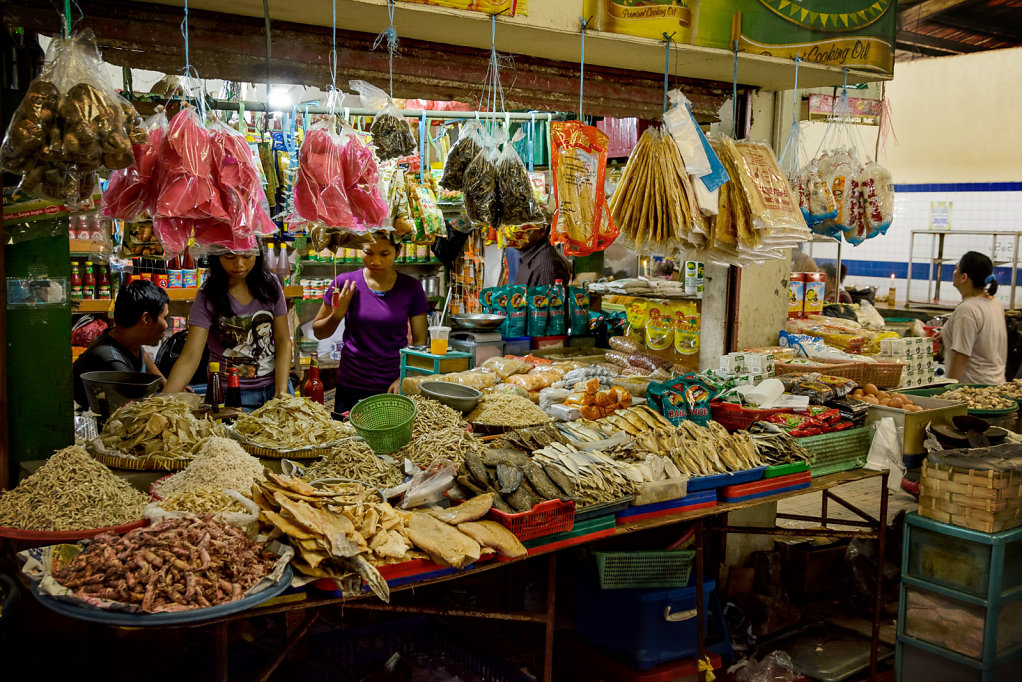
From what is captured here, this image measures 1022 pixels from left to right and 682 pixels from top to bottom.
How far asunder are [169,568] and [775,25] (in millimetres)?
3246

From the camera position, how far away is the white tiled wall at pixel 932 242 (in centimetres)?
964

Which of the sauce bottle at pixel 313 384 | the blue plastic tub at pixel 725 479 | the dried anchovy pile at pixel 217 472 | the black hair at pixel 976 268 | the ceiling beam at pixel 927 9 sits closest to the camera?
the dried anchovy pile at pixel 217 472

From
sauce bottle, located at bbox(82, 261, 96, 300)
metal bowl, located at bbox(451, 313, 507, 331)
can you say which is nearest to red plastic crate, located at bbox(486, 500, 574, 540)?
metal bowl, located at bbox(451, 313, 507, 331)

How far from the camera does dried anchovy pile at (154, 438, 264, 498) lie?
2404mm

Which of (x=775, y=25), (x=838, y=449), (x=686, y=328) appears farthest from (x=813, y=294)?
(x=775, y=25)

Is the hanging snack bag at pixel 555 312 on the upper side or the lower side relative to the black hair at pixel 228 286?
lower

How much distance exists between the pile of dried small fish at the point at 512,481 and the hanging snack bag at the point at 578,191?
921 mm

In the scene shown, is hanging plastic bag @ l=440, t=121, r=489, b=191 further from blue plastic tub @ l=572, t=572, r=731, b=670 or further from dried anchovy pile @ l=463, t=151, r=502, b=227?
blue plastic tub @ l=572, t=572, r=731, b=670

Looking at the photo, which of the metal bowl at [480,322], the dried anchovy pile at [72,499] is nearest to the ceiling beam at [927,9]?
the metal bowl at [480,322]

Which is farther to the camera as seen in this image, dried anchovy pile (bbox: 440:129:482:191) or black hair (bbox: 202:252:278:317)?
black hair (bbox: 202:252:278:317)

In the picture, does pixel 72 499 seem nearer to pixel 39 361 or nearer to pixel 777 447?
pixel 39 361

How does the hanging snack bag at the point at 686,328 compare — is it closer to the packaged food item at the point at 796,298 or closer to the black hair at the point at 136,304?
the packaged food item at the point at 796,298

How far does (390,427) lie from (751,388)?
1.74 meters

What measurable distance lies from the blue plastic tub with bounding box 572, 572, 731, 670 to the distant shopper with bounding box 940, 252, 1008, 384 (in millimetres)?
3006
